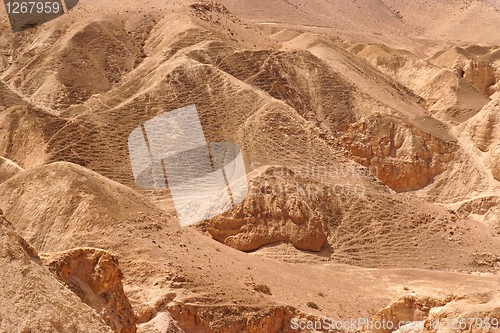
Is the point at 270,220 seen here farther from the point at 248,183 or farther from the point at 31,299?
the point at 31,299

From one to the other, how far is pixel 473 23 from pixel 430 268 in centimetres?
8201

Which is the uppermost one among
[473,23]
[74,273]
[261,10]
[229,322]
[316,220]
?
[74,273]

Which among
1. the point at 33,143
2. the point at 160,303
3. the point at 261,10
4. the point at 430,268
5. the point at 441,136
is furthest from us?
the point at 261,10

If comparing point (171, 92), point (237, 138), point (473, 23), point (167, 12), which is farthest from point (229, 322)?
point (473, 23)

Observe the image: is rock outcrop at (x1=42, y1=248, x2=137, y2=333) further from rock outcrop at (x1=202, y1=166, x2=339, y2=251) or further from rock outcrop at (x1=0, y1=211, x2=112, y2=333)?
rock outcrop at (x1=202, y1=166, x2=339, y2=251)

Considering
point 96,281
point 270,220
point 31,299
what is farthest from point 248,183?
point 31,299

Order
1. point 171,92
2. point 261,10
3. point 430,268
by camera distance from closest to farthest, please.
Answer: point 430,268 → point 171,92 → point 261,10

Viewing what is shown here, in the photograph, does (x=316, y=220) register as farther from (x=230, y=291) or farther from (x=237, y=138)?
(x=230, y=291)

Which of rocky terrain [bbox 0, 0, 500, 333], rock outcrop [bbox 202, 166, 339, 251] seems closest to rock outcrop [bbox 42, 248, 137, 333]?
rocky terrain [bbox 0, 0, 500, 333]

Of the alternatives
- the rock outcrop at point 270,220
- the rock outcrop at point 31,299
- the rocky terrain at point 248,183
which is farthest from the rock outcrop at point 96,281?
the rock outcrop at point 270,220

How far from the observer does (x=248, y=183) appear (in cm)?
2562

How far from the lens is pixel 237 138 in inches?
1205

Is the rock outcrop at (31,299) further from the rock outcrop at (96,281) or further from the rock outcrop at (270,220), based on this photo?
the rock outcrop at (270,220)

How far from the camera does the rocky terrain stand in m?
14.2
